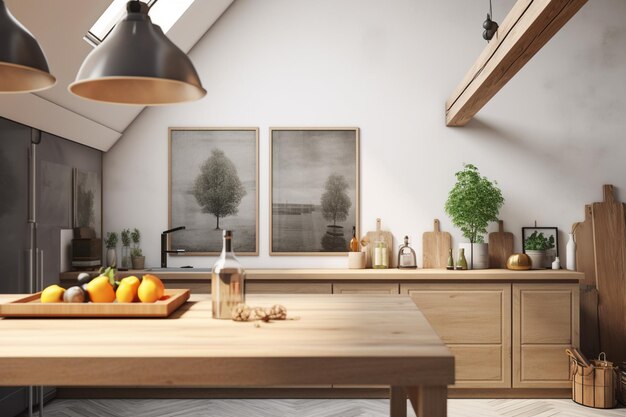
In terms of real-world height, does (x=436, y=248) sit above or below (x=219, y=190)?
below

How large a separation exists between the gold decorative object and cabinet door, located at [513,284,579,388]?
10.0 inches

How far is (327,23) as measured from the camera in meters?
5.09

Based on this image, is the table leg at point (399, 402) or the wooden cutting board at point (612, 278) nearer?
the table leg at point (399, 402)

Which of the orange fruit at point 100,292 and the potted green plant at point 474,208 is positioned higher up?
the potted green plant at point 474,208

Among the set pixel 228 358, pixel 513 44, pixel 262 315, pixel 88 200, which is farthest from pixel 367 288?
pixel 228 358

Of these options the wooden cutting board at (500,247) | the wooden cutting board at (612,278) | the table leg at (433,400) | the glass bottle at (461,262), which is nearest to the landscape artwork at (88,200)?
the glass bottle at (461,262)

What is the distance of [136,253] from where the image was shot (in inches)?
195

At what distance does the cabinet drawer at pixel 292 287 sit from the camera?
451 cm

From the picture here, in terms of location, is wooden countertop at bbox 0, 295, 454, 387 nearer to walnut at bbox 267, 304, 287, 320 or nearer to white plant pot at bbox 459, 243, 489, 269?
walnut at bbox 267, 304, 287, 320

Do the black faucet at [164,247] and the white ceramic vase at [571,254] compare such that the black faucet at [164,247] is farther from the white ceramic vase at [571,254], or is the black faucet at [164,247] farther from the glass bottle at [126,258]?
the white ceramic vase at [571,254]

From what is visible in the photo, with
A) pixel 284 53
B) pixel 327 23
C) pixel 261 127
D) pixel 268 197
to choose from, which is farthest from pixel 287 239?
pixel 327 23

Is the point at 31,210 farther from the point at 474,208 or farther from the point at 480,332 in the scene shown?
the point at 480,332

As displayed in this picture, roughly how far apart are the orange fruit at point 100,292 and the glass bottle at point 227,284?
1.39 ft

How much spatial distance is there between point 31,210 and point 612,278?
185 inches
